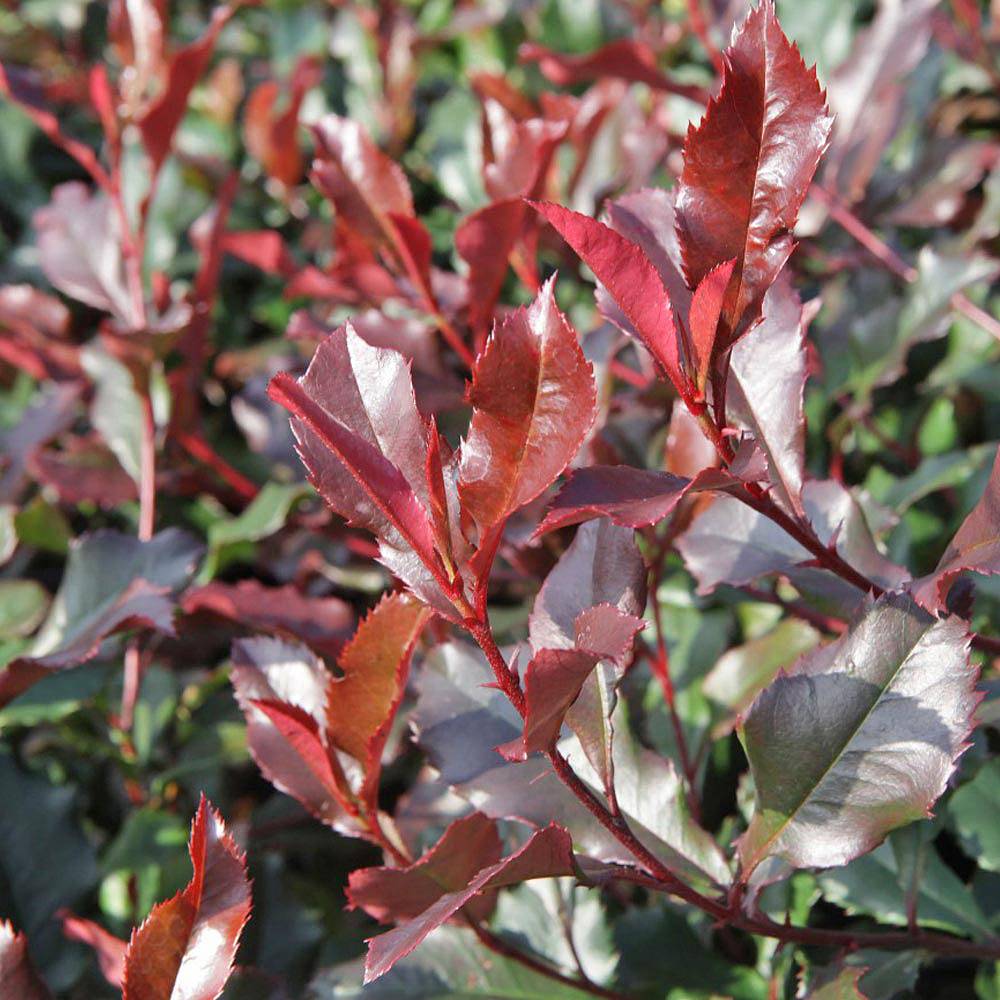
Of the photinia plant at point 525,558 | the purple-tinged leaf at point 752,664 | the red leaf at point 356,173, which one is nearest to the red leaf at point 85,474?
the photinia plant at point 525,558

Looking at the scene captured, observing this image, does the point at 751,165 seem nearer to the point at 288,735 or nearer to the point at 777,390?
the point at 777,390

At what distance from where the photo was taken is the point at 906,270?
1.10m

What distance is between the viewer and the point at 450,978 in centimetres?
72

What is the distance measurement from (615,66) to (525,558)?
552 mm

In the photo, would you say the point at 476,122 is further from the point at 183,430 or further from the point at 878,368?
the point at 878,368

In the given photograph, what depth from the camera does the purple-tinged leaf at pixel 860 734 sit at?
54 centimetres

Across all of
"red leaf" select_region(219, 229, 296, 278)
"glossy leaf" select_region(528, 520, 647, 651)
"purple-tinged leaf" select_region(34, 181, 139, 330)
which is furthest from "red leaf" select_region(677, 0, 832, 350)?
"purple-tinged leaf" select_region(34, 181, 139, 330)

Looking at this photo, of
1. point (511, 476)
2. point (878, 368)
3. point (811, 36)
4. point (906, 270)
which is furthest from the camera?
point (811, 36)

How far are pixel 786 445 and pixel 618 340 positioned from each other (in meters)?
0.26

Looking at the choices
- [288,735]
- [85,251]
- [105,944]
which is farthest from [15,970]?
[85,251]

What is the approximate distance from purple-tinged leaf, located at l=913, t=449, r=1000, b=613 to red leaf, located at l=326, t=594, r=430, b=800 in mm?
262

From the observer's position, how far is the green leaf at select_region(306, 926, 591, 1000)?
0.71m

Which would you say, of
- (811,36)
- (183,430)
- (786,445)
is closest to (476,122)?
(811,36)

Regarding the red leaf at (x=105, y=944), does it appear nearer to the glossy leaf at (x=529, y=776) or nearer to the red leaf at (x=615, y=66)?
the glossy leaf at (x=529, y=776)
